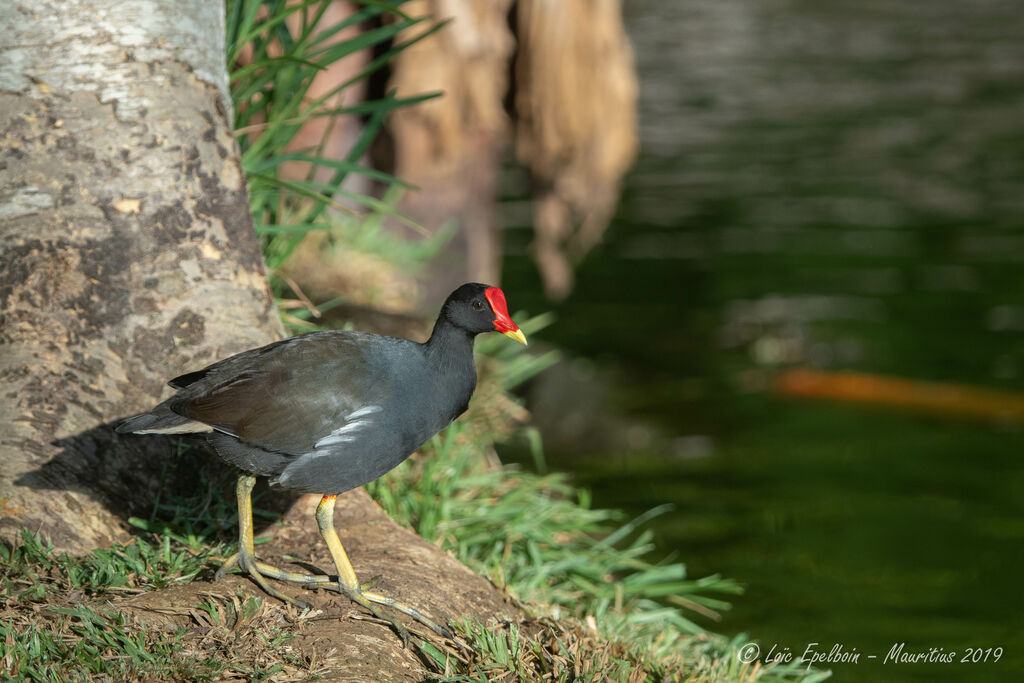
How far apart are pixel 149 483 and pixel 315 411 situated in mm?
790

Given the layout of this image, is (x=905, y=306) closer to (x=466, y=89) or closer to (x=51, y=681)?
(x=466, y=89)

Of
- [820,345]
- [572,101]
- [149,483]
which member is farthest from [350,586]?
[820,345]

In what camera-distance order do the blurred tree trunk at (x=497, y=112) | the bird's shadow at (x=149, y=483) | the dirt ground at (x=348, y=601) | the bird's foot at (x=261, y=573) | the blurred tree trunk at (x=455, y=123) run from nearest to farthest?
1. the dirt ground at (x=348, y=601)
2. the bird's foot at (x=261, y=573)
3. the bird's shadow at (x=149, y=483)
4. the blurred tree trunk at (x=455, y=123)
5. the blurred tree trunk at (x=497, y=112)

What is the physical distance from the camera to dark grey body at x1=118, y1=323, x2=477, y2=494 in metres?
2.97

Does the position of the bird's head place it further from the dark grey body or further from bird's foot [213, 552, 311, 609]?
bird's foot [213, 552, 311, 609]

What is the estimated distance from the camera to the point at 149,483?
3484 millimetres

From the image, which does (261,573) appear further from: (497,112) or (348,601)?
(497,112)

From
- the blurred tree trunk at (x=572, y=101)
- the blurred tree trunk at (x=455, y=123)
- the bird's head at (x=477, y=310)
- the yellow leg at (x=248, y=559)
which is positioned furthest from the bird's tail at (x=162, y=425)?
the blurred tree trunk at (x=572, y=101)

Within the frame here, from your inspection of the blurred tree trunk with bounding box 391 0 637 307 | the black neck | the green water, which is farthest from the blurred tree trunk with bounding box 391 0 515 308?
the black neck

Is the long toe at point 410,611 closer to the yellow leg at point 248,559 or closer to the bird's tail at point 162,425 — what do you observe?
the yellow leg at point 248,559

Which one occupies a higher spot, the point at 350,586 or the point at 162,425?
the point at 162,425

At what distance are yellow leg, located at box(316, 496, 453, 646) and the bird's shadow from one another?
42 centimetres

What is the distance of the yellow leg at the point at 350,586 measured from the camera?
304 centimetres

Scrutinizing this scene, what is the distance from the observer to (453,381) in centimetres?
314
